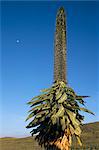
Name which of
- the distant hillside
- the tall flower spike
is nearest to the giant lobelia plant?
the tall flower spike

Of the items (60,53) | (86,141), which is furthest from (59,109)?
(86,141)

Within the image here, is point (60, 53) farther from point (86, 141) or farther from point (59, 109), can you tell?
point (86, 141)

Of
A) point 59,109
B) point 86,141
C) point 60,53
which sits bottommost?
point 59,109

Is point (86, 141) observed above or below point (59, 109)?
above

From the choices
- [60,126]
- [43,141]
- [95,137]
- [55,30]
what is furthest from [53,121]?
[95,137]

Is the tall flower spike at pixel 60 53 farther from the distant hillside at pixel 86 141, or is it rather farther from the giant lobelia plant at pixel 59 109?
the distant hillside at pixel 86 141

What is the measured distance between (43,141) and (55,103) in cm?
276

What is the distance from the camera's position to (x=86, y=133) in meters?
101

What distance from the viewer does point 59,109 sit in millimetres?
22250

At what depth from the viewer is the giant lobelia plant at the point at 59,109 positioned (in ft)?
73.6

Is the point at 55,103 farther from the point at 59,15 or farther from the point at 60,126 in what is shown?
the point at 59,15

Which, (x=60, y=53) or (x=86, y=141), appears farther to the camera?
(x=86, y=141)

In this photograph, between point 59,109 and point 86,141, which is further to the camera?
point 86,141

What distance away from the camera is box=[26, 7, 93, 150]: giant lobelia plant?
2244 cm
